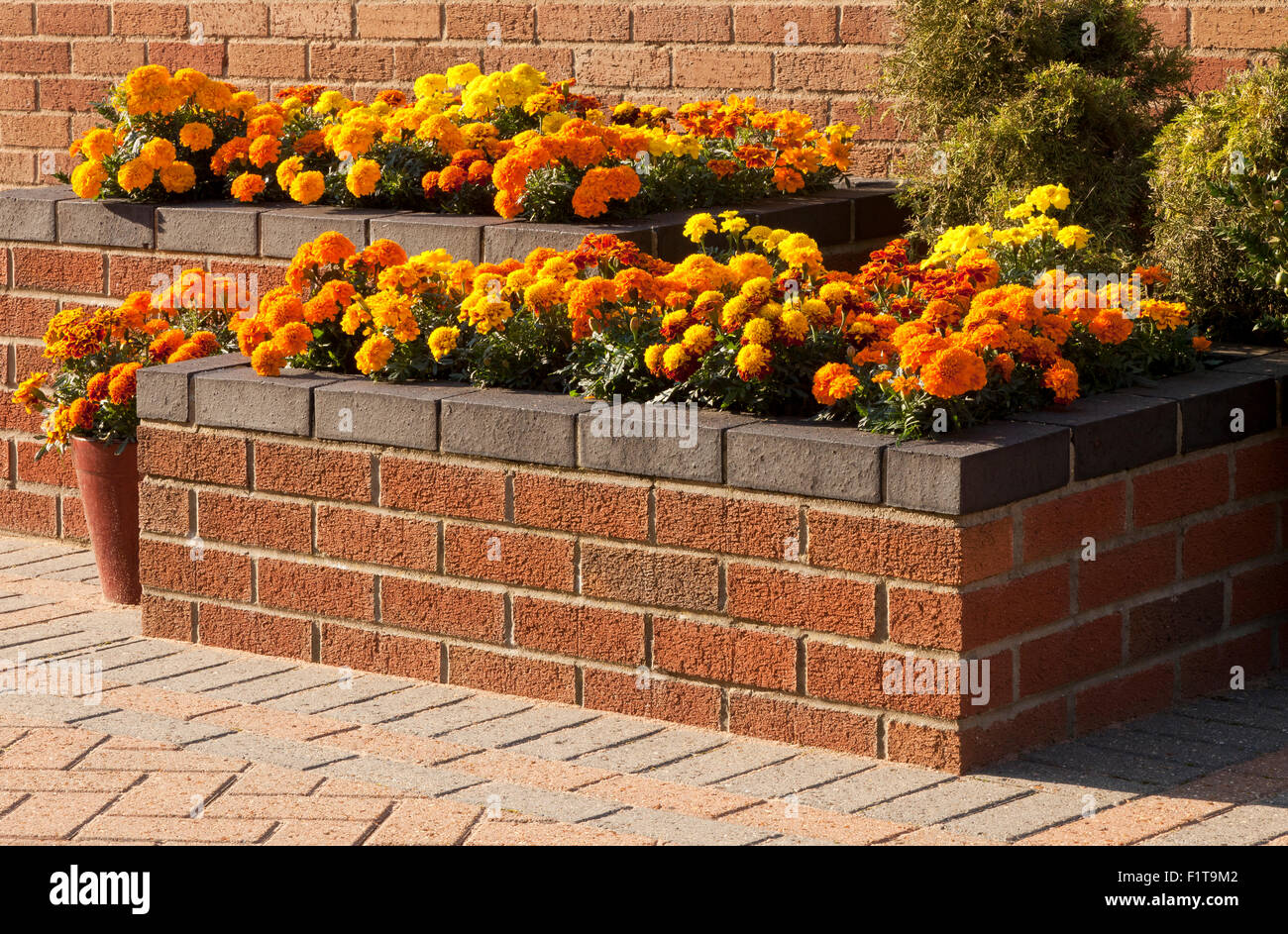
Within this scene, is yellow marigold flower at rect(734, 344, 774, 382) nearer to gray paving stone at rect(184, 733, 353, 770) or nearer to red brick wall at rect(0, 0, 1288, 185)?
gray paving stone at rect(184, 733, 353, 770)

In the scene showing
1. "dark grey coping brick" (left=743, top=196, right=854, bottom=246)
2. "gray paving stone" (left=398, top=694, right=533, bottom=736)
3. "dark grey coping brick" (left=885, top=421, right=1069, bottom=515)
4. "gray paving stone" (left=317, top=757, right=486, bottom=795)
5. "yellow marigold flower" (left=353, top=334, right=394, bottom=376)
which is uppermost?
"dark grey coping brick" (left=743, top=196, right=854, bottom=246)

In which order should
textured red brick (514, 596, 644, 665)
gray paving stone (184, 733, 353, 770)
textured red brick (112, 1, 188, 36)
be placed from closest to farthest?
gray paving stone (184, 733, 353, 770) < textured red brick (514, 596, 644, 665) < textured red brick (112, 1, 188, 36)

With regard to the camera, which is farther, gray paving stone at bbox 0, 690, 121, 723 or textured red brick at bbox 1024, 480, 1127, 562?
gray paving stone at bbox 0, 690, 121, 723

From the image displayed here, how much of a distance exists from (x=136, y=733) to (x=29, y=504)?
2.78m

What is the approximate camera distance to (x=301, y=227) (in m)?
6.60

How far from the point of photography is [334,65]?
29.0 feet

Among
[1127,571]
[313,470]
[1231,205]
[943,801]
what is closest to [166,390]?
[313,470]

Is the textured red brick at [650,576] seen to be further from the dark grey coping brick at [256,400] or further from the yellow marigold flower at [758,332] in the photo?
the dark grey coping brick at [256,400]

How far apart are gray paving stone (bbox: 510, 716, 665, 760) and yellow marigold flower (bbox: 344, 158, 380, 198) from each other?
250cm

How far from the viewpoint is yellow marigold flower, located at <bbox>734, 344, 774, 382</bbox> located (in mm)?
4766

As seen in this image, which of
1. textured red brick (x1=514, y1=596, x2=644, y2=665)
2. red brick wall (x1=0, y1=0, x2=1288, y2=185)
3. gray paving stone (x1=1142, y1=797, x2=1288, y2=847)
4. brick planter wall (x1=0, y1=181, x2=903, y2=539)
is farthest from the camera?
red brick wall (x1=0, y1=0, x2=1288, y2=185)

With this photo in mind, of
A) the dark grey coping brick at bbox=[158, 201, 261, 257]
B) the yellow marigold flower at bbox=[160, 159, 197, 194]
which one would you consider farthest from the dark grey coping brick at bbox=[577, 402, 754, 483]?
the yellow marigold flower at bbox=[160, 159, 197, 194]

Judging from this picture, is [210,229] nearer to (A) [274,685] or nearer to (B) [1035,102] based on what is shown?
(A) [274,685]

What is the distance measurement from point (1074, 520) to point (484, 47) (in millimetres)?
4653
